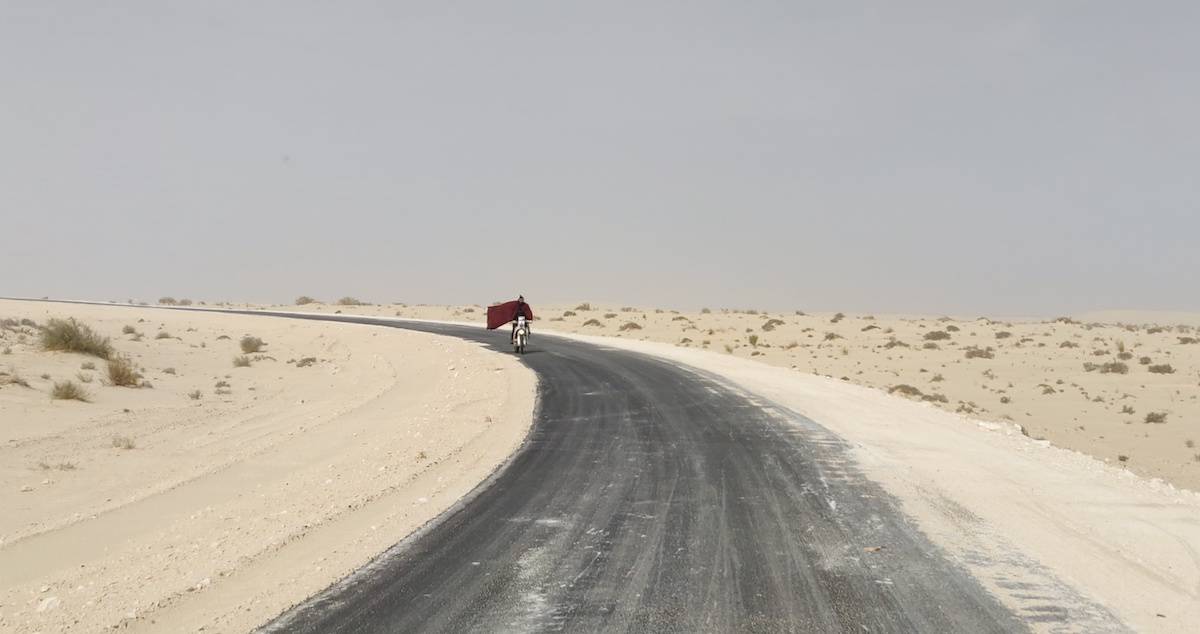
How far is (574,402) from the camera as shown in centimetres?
1677

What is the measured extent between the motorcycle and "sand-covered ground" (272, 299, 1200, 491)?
10.2 metres

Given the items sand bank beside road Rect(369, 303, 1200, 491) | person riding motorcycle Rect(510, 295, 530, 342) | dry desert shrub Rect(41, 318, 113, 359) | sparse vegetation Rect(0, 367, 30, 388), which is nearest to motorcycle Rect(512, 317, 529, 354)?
person riding motorcycle Rect(510, 295, 530, 342)

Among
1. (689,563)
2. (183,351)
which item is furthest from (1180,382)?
(183,351)

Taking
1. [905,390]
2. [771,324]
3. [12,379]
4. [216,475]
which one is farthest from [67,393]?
[771,324]

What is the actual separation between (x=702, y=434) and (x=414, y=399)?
342 inches

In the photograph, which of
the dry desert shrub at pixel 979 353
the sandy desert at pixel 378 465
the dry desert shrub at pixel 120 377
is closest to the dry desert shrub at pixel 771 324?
the dry desert shrub at pixel 979 353

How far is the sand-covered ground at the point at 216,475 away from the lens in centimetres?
654

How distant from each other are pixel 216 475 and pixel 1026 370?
30239 mm

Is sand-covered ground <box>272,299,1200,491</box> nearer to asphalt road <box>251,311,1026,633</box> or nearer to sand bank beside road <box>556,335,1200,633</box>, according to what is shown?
sand bank beside road <box>556,335,1200,633</box>

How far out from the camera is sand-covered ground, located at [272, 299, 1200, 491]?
1962cm

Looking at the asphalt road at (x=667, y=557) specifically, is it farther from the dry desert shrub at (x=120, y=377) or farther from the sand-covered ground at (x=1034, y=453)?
the dry desert shrub at (x=120, y=377)

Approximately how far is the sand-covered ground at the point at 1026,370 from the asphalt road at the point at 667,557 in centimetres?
1150

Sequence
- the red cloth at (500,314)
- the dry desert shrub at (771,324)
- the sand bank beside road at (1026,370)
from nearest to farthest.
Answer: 1. the sand bank beside road at (1026,370)
2. the red cloth at (500,314)
3. the dry desert shrub at (771,324)

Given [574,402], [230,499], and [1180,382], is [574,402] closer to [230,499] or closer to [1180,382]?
[230,499]
